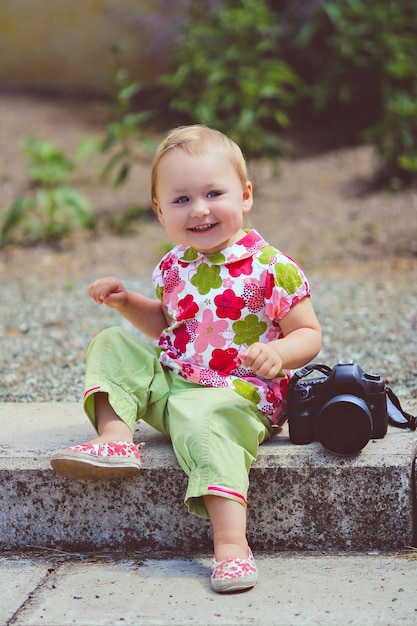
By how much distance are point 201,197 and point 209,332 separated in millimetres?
336

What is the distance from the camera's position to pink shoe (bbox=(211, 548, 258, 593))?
1854 millimetres

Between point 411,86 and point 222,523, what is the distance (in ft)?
15.7

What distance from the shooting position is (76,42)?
7.74 m

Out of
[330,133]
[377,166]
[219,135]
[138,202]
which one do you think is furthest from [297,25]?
[219,135]

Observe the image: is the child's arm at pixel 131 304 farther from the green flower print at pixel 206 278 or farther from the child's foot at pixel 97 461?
the child's foot at pixel 97 461

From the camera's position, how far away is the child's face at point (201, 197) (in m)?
2.15

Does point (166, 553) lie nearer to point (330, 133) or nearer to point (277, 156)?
point (277, 156)

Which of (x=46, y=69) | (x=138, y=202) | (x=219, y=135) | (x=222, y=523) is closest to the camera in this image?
(x=222, y=523)

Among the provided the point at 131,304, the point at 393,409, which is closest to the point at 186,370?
the point at 131,304

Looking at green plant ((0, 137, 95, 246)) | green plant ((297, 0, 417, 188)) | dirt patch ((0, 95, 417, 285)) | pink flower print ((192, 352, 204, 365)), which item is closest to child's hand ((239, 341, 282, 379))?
pink flower print ((192, 352, 204, 365))

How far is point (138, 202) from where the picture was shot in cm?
597

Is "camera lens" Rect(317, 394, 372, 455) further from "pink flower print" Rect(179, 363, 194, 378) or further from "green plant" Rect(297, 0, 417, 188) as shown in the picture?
"green plant" Rect(297, 0, 417, 188)

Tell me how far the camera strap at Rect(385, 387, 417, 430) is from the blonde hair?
0.67 metres

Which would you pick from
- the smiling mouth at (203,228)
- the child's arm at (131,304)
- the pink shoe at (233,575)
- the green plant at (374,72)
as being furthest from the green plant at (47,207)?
the pink shoe at (233,575)
